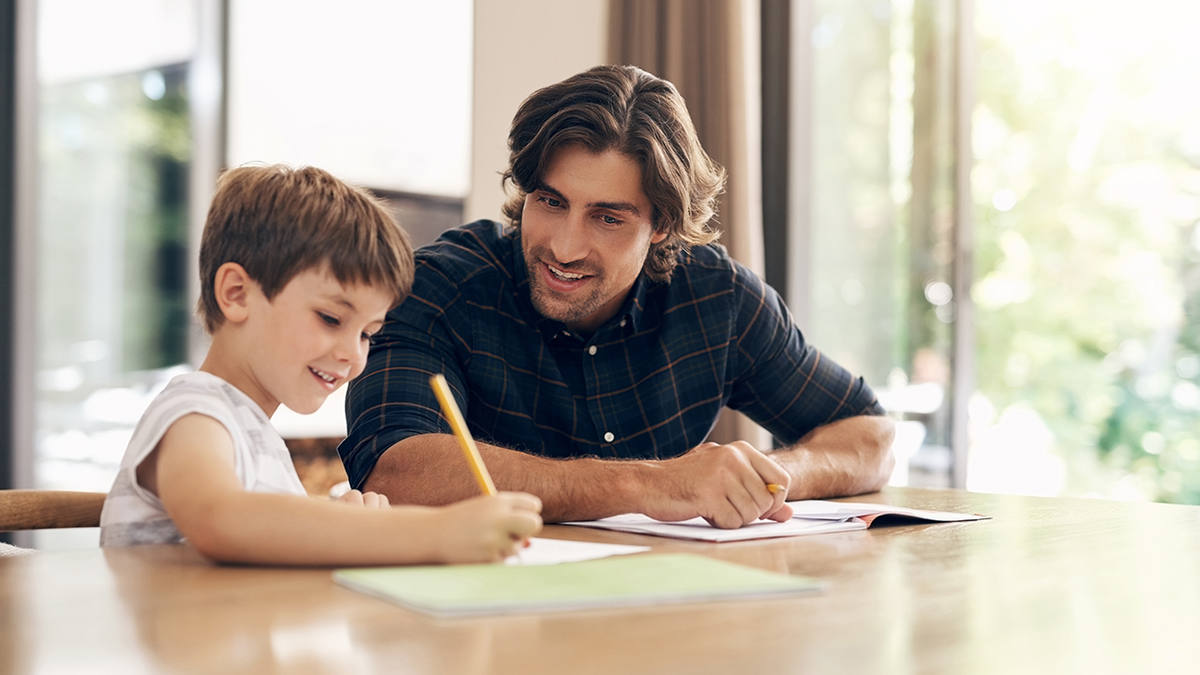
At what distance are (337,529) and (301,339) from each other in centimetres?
23

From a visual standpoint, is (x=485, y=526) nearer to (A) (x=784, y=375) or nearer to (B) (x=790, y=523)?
(B) (x=790, y=523)

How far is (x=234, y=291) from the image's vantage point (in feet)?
3.01

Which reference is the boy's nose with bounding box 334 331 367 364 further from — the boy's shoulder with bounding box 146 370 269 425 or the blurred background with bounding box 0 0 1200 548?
the blurred background with bounding box 0 0 1200 548

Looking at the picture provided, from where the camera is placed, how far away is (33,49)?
3.29 meters

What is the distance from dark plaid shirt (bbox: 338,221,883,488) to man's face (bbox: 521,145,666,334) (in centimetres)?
5

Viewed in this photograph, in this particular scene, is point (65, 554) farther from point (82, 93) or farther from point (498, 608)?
point (82, 93)

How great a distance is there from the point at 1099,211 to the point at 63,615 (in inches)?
225

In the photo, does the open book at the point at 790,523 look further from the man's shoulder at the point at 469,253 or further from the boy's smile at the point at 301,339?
the man's shoulder at the point at 469,253

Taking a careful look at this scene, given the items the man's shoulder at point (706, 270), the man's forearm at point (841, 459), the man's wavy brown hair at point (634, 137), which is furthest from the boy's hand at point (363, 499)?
the man's shoulder at point (706, 270)

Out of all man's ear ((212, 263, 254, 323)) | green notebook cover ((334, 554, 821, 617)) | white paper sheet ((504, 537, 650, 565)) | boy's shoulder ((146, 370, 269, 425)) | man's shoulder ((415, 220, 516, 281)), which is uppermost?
man's shoulder ((415, 220, 516, 281))

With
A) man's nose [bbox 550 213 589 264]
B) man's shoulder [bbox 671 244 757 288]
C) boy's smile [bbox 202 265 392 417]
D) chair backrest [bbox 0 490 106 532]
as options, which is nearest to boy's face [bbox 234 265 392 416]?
boy's smile [bbox 202 265 392 417]

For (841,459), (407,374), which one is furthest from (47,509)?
(841,459)

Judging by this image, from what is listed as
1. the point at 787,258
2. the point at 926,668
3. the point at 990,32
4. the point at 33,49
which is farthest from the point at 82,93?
the point at 990,32

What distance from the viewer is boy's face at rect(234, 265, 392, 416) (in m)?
0.90
